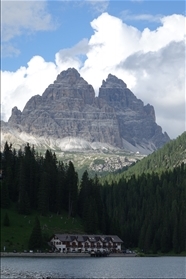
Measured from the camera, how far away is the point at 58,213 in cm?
19175

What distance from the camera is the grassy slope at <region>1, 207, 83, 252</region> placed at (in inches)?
6289

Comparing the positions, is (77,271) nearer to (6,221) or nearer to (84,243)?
(6,221)

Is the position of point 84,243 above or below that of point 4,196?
below

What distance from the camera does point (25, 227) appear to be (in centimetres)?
16862

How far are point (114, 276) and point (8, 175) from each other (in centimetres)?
9096

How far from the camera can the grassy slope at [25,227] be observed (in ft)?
524

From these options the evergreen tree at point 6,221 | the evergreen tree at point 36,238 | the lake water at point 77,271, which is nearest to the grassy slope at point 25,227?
the evergreen tree at point 6,221

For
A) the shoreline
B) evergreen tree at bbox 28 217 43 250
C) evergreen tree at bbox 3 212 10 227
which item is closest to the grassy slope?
evergreen tree at bbox 3 212 10 227

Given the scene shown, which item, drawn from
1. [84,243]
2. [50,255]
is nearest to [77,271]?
[50,255]

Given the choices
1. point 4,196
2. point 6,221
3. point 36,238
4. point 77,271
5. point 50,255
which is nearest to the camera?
point 77,271

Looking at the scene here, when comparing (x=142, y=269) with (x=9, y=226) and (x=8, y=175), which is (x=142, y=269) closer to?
(x=9, y=226)

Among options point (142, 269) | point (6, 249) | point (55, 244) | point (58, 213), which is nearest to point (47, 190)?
point (58, 213)

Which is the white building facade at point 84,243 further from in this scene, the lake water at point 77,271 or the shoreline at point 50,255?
the lake water at point 77,271

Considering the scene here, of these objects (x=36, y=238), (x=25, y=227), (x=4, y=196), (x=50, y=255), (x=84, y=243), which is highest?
(x=4, y=196)
